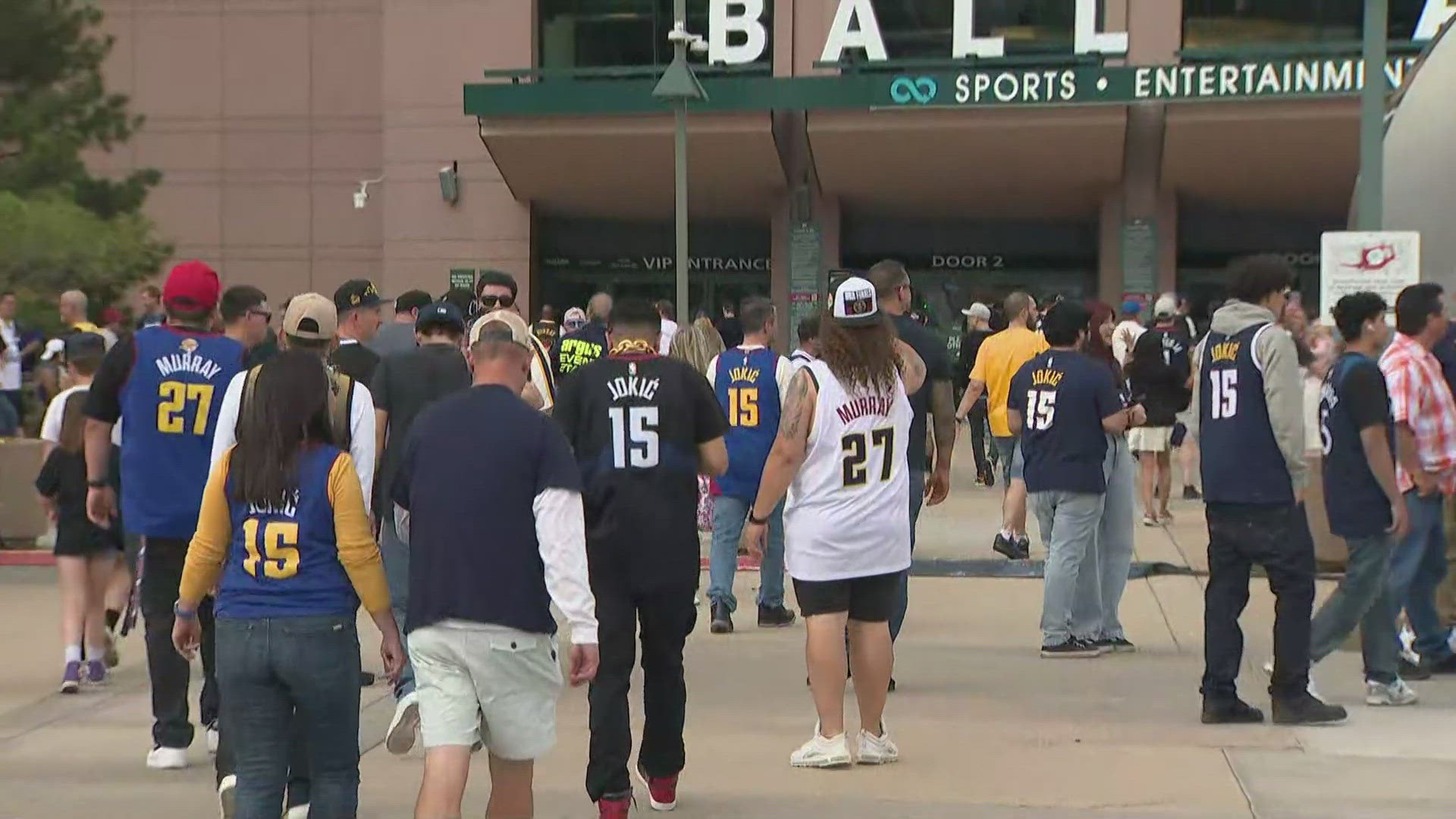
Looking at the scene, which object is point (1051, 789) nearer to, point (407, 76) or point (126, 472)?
point (126, 472)

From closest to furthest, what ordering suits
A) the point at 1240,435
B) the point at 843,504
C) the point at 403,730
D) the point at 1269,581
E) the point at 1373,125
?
the point at 403,730
the point at 843,504
the point at 1240,435
the point at 1269,581
the point at 1373,125

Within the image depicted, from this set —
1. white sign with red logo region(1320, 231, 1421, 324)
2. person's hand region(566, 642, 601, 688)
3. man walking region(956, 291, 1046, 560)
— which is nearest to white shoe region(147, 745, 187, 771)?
person's hand region(566, 642, 601, 688)

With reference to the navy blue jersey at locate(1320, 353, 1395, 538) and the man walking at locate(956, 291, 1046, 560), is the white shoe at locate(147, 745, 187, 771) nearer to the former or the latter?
the navy blue jersey at locate(1320, 353, 1395, 538)

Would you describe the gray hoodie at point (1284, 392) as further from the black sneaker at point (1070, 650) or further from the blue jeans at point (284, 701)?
the blue jeans at point (284, 701)

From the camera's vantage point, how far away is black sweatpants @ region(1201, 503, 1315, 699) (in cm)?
838

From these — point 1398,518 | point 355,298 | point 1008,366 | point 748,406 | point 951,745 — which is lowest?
point 951,745

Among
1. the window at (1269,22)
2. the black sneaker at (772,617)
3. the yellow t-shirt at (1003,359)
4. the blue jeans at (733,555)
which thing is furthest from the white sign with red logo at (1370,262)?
the window at (1269,22)

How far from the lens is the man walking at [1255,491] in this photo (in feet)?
27.4

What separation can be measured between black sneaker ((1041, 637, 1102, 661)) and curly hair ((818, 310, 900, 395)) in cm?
326

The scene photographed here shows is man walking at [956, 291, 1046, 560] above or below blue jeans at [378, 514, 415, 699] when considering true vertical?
above

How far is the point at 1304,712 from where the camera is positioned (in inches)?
336

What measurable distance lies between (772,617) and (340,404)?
5.76m

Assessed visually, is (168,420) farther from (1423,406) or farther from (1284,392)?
(1423,406)

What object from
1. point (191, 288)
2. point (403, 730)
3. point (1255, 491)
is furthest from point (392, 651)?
point (1255, 491)
